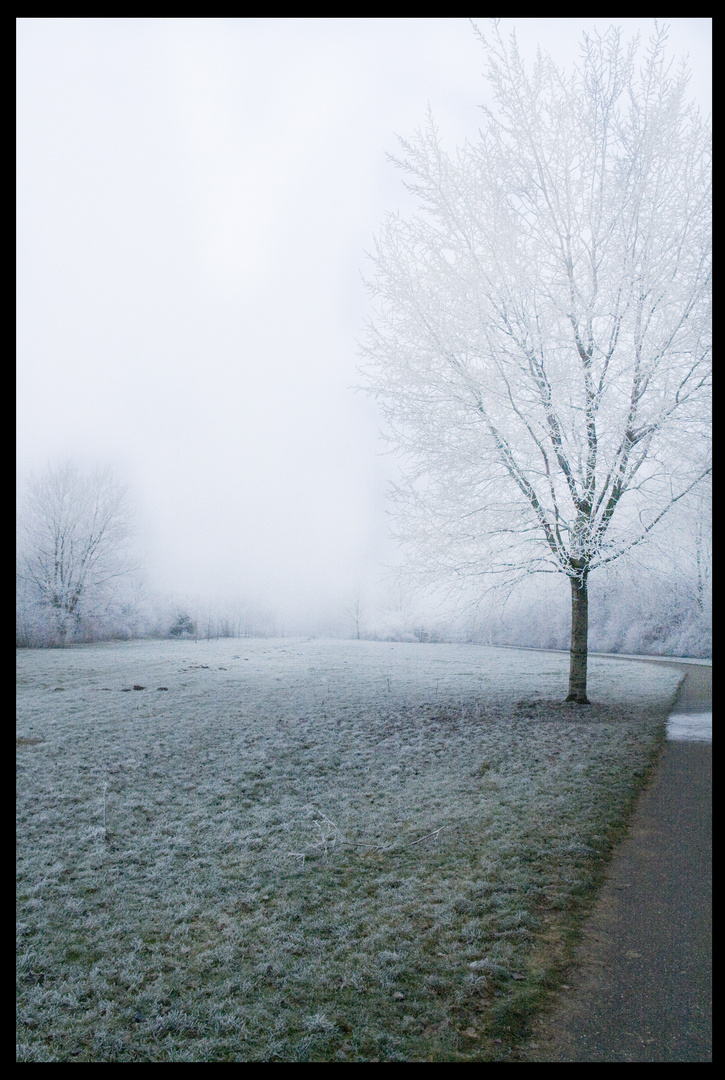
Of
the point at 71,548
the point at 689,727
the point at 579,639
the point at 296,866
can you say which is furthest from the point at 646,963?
the point at 71,548

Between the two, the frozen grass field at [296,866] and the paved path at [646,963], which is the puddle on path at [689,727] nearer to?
the frozen grass field at [296,866]

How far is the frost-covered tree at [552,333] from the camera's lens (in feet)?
22.1

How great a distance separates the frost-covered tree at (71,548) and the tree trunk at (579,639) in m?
8.09

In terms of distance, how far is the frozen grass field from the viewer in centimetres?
228

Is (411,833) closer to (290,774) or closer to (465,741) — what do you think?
(290,774)

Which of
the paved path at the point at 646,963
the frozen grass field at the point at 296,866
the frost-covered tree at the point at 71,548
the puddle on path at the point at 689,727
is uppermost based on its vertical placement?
the frost-covered tree at the point at 71,548

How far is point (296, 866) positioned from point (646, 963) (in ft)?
7.64

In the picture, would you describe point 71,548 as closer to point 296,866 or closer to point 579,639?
point 296,866

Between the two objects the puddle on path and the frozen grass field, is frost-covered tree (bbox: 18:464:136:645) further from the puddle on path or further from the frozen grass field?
the puddle on path

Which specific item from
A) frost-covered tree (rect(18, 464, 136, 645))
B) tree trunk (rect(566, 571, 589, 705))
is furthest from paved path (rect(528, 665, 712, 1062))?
frost-covered tree (rect(18, 464, 136, 645))

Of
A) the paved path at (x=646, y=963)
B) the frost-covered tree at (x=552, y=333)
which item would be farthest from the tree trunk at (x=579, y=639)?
the paved path at (x=646, y=963)

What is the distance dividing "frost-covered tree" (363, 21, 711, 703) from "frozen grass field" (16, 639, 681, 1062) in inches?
130

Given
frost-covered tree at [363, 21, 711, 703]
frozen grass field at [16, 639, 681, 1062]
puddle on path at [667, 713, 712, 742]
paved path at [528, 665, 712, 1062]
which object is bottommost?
puddle on path at [667, 713, 712, 742]
